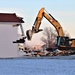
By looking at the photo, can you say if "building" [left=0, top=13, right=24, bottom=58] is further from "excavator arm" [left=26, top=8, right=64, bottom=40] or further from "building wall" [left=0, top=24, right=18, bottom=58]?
"excavator arm" [left=26, top=8, right=64, bottom=40]

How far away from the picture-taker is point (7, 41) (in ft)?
258

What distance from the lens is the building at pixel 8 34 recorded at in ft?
254

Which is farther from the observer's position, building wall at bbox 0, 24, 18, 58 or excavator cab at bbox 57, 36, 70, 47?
building wall at bbox 0, 24, 18, 58

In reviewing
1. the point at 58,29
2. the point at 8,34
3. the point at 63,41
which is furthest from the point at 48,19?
the point at 8,34

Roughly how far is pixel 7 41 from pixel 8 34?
113 centimetres

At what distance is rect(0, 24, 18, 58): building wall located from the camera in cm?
7725

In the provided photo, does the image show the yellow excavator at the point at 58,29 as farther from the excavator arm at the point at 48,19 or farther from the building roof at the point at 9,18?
the building roof at the point at 9,18
